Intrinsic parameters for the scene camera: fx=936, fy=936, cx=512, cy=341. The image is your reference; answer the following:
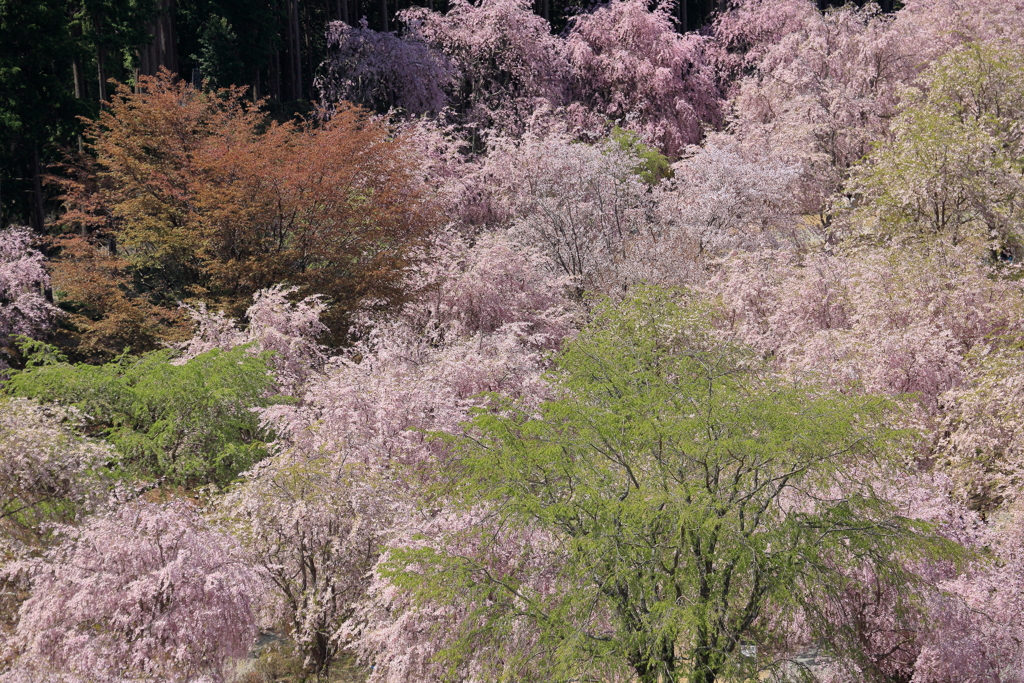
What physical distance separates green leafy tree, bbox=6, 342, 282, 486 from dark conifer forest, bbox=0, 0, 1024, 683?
0.28ft

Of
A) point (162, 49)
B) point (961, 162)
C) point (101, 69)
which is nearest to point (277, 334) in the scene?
point (961, 162)

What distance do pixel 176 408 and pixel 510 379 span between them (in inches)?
240

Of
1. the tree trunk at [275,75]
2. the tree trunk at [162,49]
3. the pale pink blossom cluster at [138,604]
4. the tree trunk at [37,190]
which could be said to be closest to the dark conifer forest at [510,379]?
the pale pink blossom cluster at [138,604]

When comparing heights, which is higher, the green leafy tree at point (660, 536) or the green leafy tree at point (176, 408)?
the green leafy tree at point (660, 536)

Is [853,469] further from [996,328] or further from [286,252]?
[286,252]

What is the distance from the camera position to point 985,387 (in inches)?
569

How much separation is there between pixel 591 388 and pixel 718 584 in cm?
374

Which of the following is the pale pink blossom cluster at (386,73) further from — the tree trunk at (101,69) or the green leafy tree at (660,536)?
the green leafy tree at (660,536)

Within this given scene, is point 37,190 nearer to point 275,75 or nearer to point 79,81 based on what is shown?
point 79,81

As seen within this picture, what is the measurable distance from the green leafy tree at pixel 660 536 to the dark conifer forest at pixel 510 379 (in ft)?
0.22

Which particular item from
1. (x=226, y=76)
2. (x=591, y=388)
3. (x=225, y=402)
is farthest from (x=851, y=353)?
(x=226, y=76)

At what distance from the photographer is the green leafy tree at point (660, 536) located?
9.51m

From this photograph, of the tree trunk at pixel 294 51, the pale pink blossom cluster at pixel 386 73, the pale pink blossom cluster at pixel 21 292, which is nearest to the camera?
the pale pink blossom cluster at pixel 21 292

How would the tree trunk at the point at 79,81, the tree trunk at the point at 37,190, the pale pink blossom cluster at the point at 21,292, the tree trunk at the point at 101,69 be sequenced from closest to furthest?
the pale pink blossom cluster at the point at 21,292
the tree trunk at the point at 37,190
the tree trunk at the point at 79,81
the tree trunk at the point at 101,69
